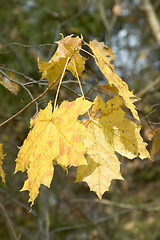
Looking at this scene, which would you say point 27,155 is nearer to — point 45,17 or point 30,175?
point 30,175

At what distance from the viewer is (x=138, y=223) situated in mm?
4094

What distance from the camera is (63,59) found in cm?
88

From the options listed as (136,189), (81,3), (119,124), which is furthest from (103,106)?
(136,189)

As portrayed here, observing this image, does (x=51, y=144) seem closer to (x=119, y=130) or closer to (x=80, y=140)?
(x=80, y=140)

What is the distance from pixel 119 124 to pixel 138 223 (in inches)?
145

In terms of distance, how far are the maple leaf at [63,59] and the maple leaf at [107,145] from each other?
165mm

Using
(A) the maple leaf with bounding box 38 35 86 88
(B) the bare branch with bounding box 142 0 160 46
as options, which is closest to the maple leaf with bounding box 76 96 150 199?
(A) the maple leaf with bounding box 38 35 86 88

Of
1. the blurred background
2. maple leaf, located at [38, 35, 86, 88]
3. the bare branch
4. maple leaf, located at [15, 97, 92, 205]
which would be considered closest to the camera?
maple leaf, located at [15, 97, 92, 205]

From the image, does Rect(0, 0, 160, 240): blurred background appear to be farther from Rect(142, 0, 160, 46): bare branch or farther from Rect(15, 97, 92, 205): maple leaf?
Rect(15, 97, 92, 205): maple leaf

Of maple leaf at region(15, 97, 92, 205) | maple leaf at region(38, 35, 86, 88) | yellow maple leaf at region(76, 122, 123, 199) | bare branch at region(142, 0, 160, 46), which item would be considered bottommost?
yellow maple leaf at region(76, 122, 123, 199)

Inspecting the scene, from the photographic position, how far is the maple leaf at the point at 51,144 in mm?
716

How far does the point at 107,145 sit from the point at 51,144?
16 centimetres

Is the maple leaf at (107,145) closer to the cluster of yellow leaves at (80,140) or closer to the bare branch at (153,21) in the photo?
the cluster of yellow leaves at (80,140)

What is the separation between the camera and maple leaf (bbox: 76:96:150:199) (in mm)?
789
